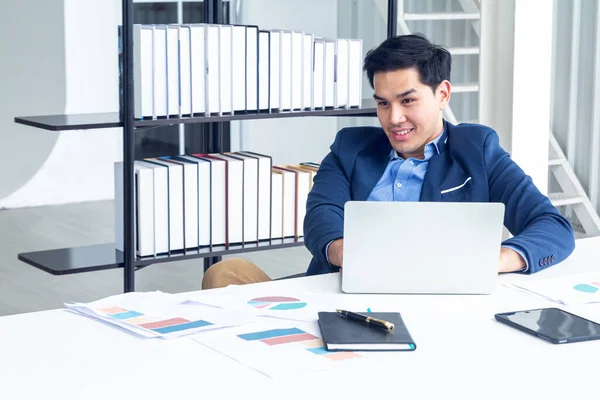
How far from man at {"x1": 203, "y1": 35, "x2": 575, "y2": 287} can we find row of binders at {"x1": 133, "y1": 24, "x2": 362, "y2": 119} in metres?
0.78

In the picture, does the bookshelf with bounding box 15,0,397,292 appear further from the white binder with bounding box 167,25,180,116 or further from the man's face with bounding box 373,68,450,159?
the man's face with bounding box 373,68,450,159

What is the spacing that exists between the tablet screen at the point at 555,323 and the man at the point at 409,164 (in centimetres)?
51

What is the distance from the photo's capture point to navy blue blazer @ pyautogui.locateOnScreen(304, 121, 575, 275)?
2209mm

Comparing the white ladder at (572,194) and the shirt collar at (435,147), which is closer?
the shirt collar at (435,147)

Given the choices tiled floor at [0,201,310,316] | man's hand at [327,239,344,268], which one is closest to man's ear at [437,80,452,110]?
man's hand at [327,239,344,268]

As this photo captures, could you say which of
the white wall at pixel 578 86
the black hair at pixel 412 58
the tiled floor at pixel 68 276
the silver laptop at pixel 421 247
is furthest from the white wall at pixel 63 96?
the silver laptop at pixel 421 247

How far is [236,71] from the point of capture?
3.23 m

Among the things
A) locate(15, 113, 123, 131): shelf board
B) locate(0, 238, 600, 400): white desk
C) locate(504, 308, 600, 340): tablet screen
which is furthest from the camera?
locate(15, 113, 123, 131): shelf board

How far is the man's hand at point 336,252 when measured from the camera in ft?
7.06

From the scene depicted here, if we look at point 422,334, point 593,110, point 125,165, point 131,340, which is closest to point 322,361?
point 422,334

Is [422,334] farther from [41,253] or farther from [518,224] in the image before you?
[41,253]

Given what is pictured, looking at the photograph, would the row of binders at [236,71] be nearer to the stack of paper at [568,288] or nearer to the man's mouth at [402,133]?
the man's mouth at [402,133]

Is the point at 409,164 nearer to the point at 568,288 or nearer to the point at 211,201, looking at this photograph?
the point at 568,288

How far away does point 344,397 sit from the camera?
132 cm
